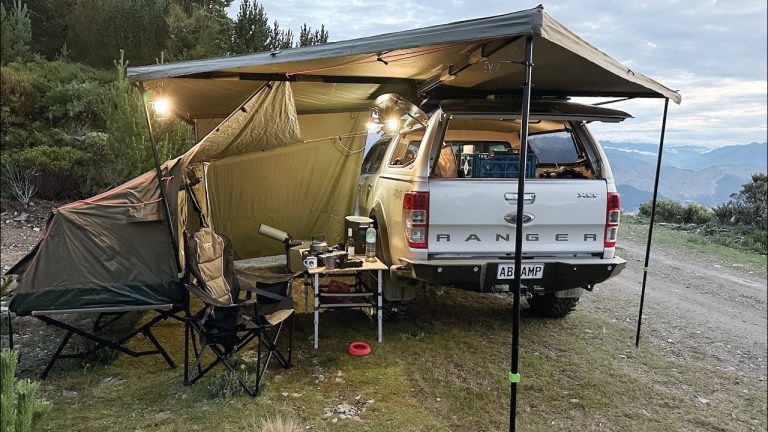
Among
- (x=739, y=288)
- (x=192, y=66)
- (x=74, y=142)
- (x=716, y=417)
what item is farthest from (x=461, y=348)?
(x=74, y=142)

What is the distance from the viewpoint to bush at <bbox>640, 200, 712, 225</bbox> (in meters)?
12.4

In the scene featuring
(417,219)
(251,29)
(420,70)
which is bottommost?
(417,219)

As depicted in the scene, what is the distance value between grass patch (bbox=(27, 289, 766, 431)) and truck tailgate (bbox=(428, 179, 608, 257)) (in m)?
0.90

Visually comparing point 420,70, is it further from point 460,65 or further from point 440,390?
point 440,390

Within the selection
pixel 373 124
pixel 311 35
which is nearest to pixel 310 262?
pixel 373 124

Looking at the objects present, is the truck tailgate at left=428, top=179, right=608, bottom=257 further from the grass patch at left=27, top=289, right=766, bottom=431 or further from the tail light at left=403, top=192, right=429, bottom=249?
the grass patch at left=27, top=289, right=766, bottom=431

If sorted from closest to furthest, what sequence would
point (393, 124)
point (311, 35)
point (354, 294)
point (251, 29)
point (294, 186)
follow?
point (354, 294), point (393, 124), point (294, 186), point (311, 35), point (251, 29)

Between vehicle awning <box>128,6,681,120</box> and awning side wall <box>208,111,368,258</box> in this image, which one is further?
awning side wall <box>208,111,368,258</box>

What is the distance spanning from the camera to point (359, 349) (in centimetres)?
414

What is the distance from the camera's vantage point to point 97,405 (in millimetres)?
3176

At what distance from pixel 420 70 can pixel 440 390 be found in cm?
289

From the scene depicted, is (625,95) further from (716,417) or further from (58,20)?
(58,20)

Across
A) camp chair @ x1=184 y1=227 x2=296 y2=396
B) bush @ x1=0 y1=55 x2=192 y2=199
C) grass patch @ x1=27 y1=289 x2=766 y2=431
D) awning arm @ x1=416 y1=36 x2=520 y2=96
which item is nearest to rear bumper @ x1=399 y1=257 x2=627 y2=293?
grass patch @ x1=27 y1=289 x2=766 y2=431

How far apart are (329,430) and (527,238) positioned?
7.14 ft
